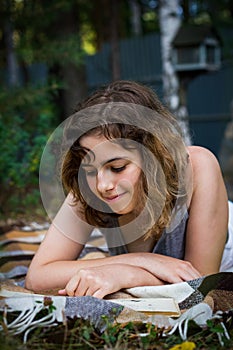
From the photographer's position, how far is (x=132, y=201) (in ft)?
6.70

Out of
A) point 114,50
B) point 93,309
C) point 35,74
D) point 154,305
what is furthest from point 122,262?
point 35,74

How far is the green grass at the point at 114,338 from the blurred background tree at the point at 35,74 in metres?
1.31

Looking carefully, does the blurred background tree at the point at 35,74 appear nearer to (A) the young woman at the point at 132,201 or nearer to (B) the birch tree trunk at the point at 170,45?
(B) the birch tree trunk at the point at 170,45

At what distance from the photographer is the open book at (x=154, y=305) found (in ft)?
5.57

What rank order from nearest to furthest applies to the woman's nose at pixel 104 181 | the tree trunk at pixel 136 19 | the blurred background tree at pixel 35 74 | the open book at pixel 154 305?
the open book at pixel 154 305 < the woman's nose at pixel 104 181 < the blurred background tree at pixel 35 74 < the tree trunk at pixel 136 19

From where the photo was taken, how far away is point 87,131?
2.02m

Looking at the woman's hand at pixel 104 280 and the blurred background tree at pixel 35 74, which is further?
the blurred background tree at pixel 35 74

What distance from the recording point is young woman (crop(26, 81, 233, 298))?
196cm

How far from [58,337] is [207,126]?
7.66m

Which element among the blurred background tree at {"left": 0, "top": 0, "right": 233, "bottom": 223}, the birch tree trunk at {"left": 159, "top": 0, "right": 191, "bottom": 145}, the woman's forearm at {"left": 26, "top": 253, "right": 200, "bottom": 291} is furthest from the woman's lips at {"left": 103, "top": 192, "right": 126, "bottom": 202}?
the birch tree trunk at {"left": 159, "top": 0, "right": 191, "bottom": 145}

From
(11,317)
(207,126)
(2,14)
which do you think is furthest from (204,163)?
(207,126)

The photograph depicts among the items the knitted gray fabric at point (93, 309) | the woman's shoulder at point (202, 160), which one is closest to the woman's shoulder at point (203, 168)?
the woman's shoulder at point (202, 160)

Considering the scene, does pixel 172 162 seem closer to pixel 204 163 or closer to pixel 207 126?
pixel 204 163

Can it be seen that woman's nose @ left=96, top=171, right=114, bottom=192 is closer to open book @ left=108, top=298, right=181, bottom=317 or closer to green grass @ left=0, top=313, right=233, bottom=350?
open book @ left=108, top=298, right=181, bottom=317
